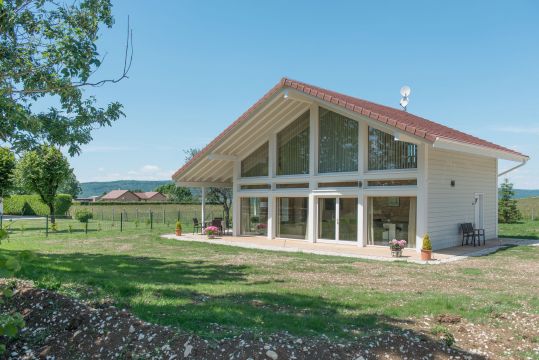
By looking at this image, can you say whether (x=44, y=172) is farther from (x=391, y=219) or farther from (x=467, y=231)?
(x=467, y=231)

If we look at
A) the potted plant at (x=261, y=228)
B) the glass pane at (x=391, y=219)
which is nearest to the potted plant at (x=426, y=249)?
the glass pane at (x=391, y=219)

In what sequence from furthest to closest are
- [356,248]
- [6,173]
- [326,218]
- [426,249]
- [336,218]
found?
[6,173]
[326,218]
[336,218]
[356,248]
[426,249]

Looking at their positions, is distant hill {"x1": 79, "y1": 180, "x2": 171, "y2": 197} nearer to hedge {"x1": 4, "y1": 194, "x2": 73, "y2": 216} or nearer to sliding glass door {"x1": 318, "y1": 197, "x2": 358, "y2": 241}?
hedge {"x1": 4, "y1": 194, "x2": 73, "y2": 216}

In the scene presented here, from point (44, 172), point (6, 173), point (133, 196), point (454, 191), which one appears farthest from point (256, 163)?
point (133, 196)

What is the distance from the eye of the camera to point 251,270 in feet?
33.3

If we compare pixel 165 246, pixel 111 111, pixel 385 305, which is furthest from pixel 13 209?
pixel 385 305

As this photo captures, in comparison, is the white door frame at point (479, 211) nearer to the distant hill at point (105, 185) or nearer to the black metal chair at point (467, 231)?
the black metal chair at point (467, 231)

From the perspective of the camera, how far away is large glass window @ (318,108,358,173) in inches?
605

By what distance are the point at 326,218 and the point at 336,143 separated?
289 centimetres

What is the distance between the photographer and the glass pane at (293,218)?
1720cm

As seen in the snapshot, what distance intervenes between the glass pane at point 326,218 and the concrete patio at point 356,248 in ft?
1.28

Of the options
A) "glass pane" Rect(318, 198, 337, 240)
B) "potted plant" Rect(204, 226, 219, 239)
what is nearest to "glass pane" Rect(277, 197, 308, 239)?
"glass pane" Rect(318, 198, 337, 240)

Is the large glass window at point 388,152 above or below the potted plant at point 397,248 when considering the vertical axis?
above

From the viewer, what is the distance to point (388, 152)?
14336 millimetres
